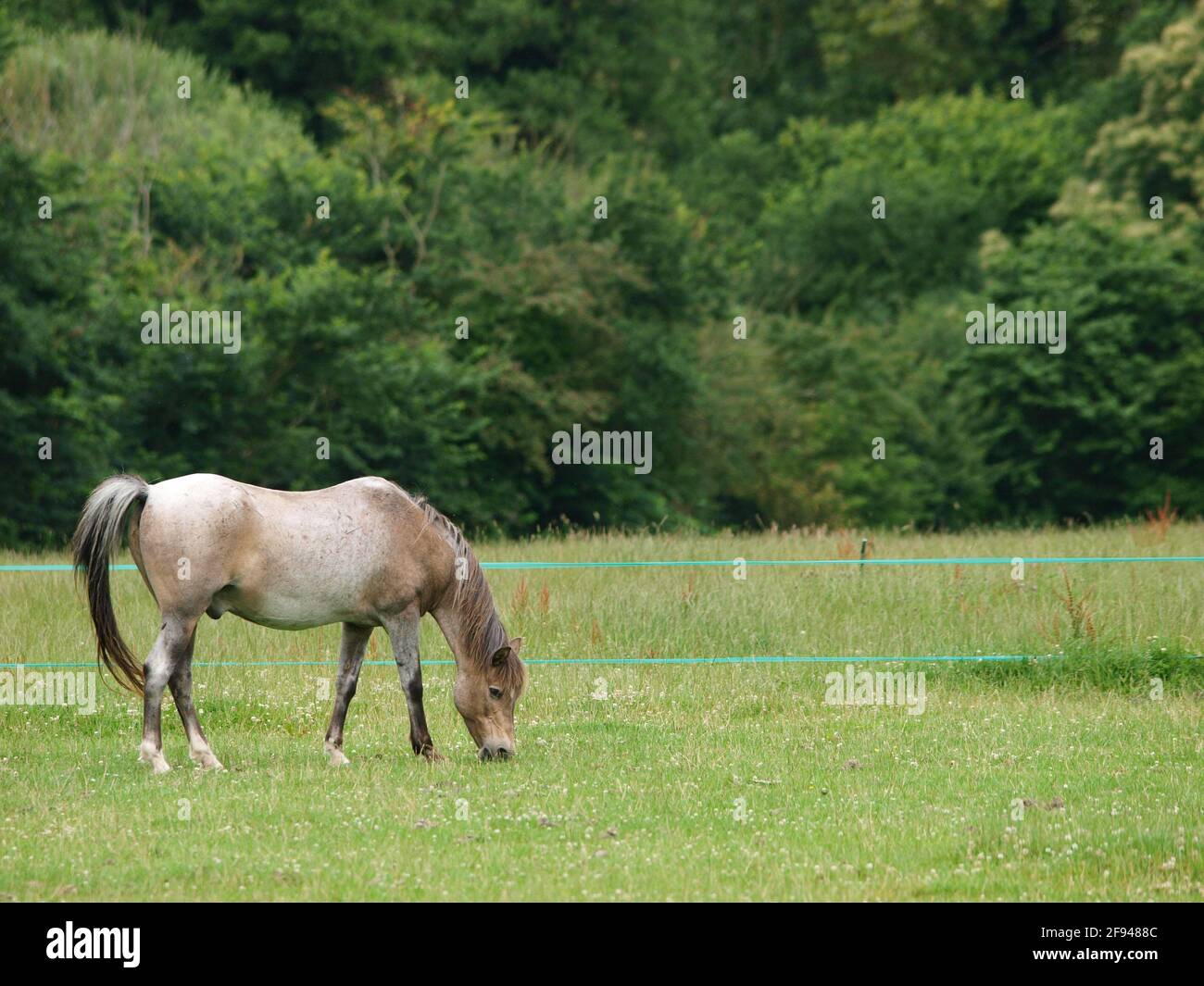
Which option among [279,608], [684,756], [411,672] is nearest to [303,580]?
[279,608]

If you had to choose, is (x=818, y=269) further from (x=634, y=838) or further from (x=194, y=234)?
(x=634, y=838)

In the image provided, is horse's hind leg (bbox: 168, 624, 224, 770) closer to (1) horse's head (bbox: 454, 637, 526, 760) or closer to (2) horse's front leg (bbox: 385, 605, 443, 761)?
(2) horse's front leg (bbox: 385, 605, 443, 761)

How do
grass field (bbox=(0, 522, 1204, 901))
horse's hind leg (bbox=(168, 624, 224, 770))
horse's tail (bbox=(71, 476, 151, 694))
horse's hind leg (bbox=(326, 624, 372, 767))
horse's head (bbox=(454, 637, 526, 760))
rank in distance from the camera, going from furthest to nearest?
horse's hind leg (bbox=(326, 624, 372, 767)), horse's head (bbox=(454, 637, 526, 760)), horse's hind leg (bbox=(168, 624, 224, 770)), horse's tail (bbox=(71, 476, 151, 694)), grass field (bbox=(0, 522, 1204, 901))

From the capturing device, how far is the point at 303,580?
11.5 meters

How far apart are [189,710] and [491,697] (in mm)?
2153

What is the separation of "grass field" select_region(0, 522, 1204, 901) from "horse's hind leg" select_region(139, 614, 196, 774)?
0.32 meters

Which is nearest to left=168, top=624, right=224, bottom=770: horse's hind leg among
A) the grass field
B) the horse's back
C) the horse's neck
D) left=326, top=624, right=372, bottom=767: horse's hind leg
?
the grass field

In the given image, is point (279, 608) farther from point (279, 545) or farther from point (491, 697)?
point (491, 697)

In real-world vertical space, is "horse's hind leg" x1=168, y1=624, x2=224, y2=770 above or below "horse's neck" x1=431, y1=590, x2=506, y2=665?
below

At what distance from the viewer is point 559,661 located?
1531 centimetres

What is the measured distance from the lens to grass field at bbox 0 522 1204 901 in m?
8.71

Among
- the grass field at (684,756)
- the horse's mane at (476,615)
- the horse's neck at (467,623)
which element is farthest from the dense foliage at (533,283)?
the horse's neck at (467,623)

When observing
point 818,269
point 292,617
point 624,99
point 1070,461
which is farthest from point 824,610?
point 624,99

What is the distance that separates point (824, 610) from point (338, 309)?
2106 centimetres
